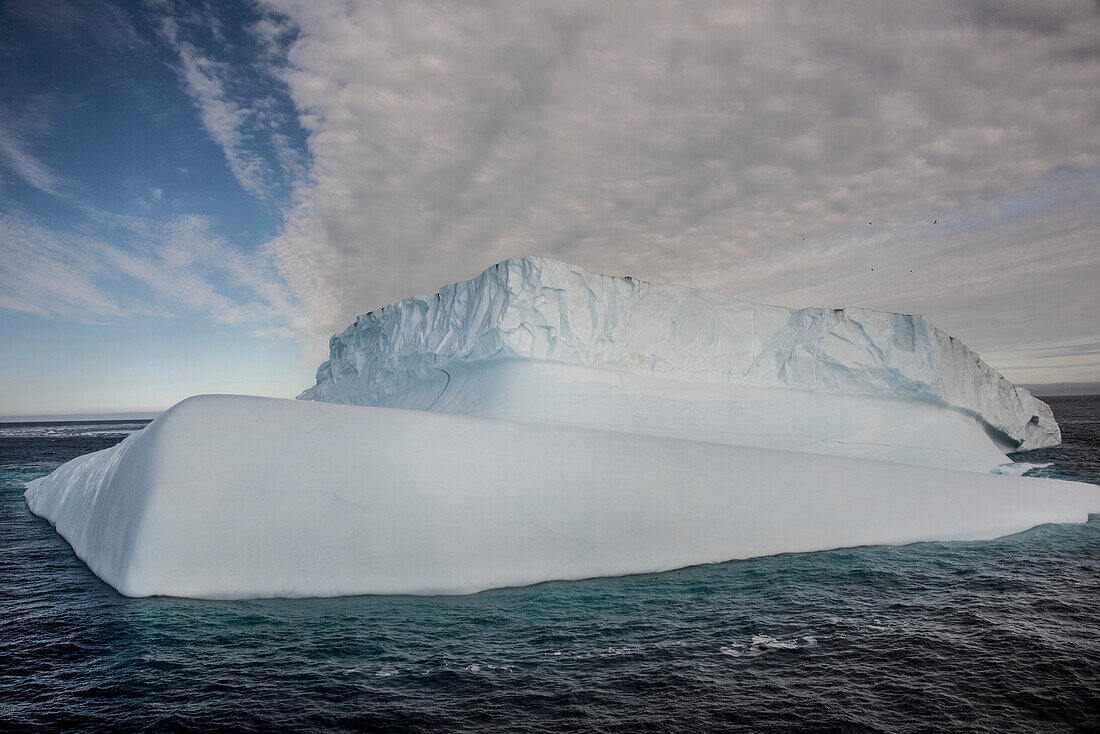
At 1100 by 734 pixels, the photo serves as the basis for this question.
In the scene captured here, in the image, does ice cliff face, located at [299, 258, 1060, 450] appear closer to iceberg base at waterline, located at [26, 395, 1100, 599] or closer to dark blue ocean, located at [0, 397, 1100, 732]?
iceberg base at waterline, located at [26, 395, 1100, 599]

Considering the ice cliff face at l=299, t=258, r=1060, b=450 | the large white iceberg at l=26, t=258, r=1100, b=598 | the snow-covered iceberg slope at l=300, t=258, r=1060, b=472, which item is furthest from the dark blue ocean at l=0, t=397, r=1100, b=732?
the ice cliff face at l=299, t=258, r=1060, b=450

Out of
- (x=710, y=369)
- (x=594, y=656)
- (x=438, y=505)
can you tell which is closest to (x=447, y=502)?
(x=438, y=505)

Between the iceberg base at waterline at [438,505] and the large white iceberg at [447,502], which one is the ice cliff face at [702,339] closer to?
the large white iceberg at [447,502]

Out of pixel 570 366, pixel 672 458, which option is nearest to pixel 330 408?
pixel 672 458

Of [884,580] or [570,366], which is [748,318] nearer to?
[570,366]

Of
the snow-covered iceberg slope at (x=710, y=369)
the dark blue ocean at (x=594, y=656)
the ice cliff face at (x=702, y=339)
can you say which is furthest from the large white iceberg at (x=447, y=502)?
the ice cliff face at (x=702, y=339)

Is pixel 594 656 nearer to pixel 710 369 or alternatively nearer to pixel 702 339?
pixel 710 369
